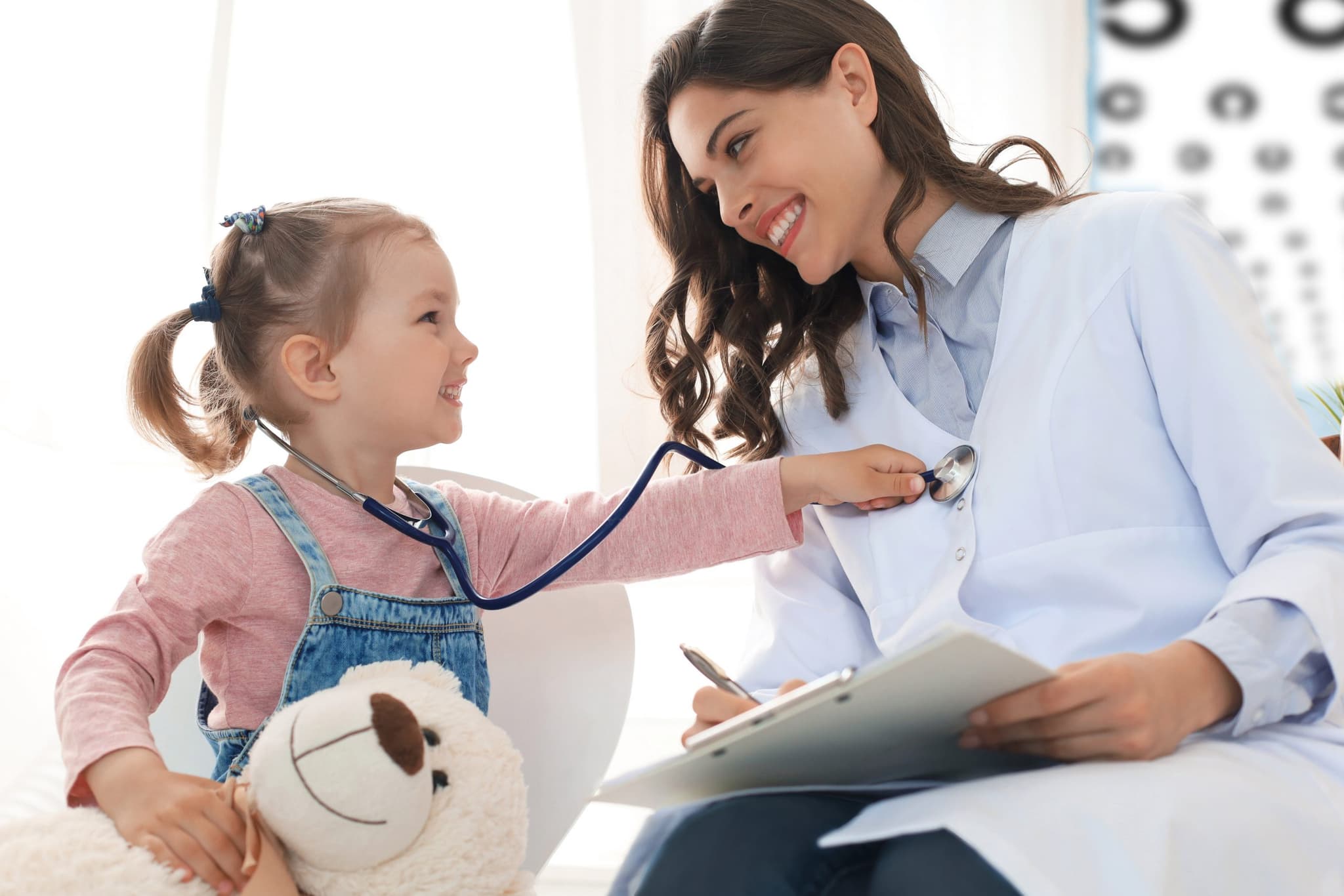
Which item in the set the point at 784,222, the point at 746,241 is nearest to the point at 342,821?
the point at 784,222

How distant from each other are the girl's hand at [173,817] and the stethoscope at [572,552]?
1.02 ft

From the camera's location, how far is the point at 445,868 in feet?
2.77

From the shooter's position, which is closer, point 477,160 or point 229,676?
point 229,676

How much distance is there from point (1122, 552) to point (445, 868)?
25.1 inches

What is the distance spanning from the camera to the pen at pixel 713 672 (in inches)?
36.9

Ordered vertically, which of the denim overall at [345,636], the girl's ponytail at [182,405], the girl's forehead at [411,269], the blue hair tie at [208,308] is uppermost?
the girl's forehead at [411,269]

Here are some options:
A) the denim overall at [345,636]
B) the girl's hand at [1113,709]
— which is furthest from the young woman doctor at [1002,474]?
the denim overall at [345,636]

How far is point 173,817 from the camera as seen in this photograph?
32.9 inches

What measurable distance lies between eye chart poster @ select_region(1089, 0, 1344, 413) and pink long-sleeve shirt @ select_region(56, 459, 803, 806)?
1.56 m

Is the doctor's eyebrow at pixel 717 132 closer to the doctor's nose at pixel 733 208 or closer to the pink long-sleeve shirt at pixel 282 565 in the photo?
the doctor's nose at pixel 733 208

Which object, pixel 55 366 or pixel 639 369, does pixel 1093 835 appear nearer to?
pixel 639 369

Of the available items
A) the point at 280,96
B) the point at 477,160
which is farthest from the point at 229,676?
the point at 280,96

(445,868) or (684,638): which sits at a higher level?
(445,868)

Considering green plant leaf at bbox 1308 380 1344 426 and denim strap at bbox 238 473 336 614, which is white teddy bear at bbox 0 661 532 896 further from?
green plant leaf at bbox 1308 380 1344 426
